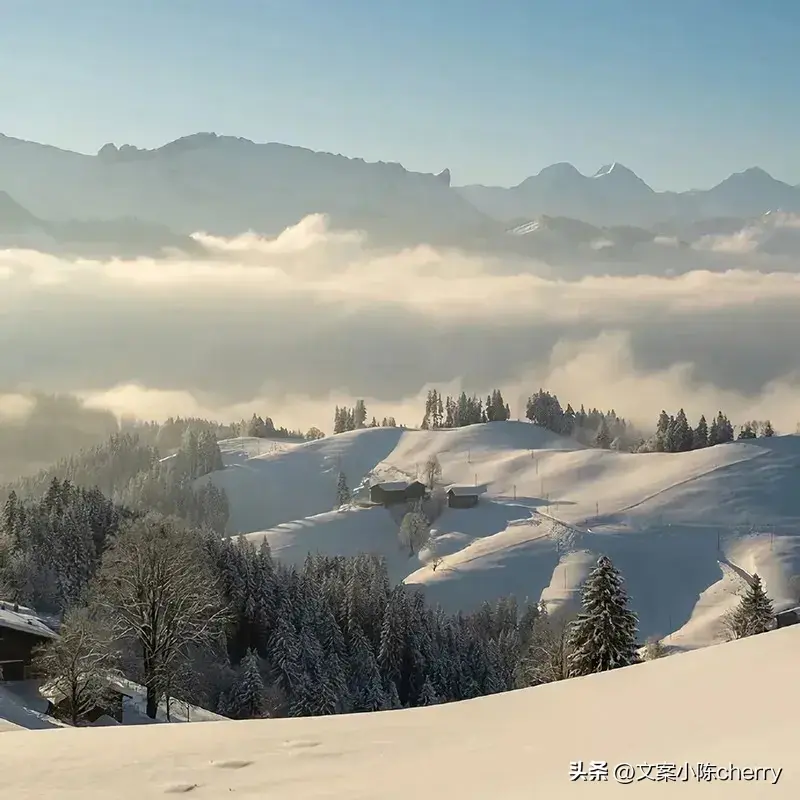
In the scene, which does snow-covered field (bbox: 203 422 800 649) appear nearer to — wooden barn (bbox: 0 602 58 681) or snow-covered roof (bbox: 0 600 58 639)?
snow-covered roof (bbox: 0 600 58 639)

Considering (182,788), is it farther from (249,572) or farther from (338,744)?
(249,572)

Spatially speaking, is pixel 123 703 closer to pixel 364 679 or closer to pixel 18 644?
pixel 18 644

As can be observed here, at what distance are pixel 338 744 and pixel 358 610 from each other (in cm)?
5367

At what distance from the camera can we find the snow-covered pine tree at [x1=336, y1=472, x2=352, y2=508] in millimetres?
161375

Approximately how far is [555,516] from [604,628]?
356ft

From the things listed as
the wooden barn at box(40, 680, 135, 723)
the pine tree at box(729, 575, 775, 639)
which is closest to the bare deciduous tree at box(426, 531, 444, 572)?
the pine tree at box(729, 575, 775, 639)

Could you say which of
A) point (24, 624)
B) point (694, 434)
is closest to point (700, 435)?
point (694, 434)

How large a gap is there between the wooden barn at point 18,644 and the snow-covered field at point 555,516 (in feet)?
216

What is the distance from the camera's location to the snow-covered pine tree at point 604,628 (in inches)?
1210

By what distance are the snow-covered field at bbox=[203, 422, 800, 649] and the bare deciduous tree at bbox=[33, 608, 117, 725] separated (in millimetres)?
68468

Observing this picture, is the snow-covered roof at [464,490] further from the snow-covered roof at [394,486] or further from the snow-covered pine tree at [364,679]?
the snow-covered pine tree at [364,679]

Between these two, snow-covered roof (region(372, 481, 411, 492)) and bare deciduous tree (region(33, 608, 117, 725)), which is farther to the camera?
snow-covered roof (region(372, 481, 411, 492))

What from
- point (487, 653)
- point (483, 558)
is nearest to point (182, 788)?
point (487, 653)

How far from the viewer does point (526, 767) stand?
8.70m
